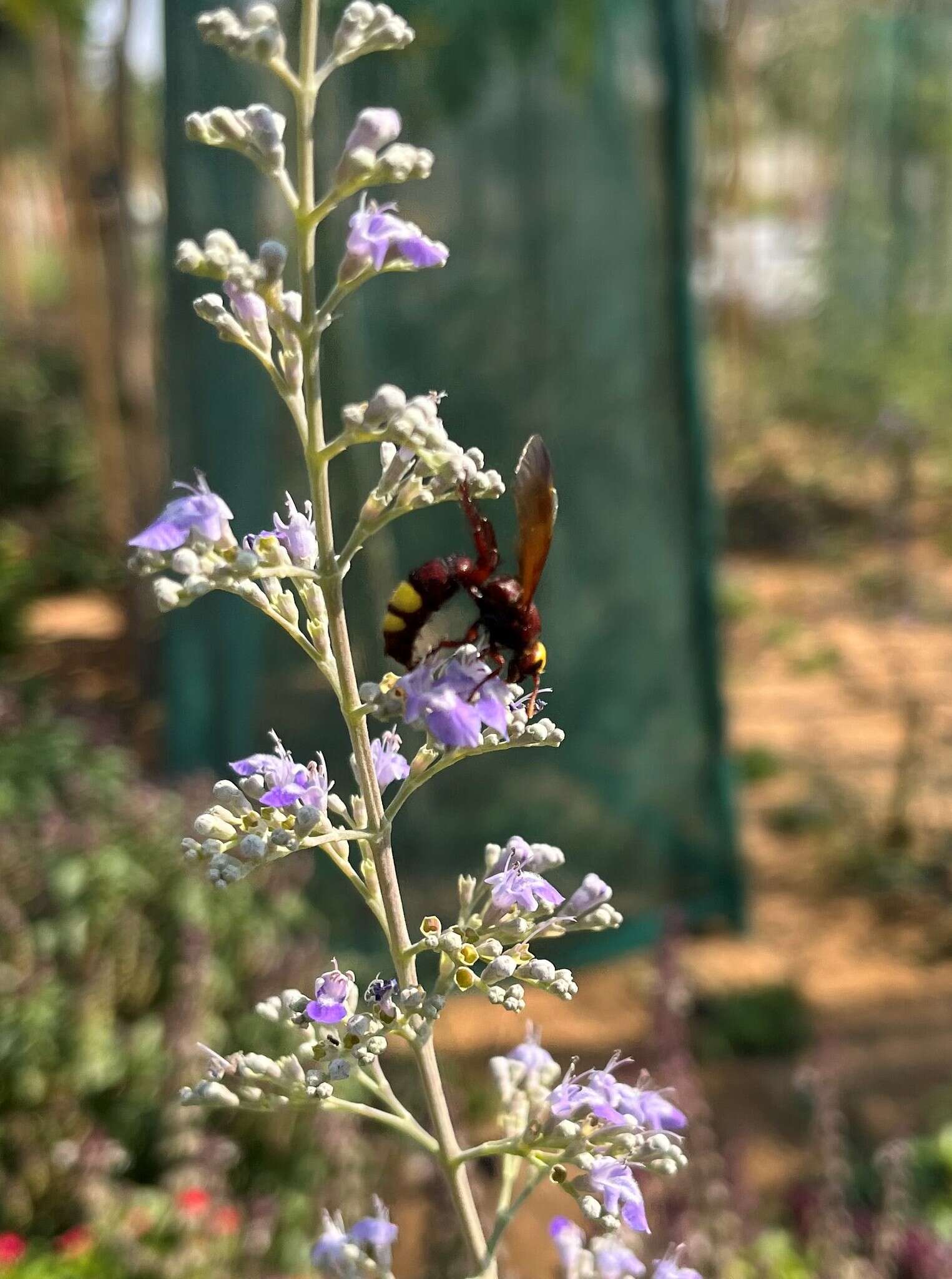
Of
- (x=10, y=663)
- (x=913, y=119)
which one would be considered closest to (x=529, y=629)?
(x=10, y=663)

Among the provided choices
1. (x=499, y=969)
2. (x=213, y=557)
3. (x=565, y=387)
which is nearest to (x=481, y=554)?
(x=213, y=557)

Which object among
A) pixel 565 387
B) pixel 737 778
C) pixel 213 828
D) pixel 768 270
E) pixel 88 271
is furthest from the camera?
pixel 768 270

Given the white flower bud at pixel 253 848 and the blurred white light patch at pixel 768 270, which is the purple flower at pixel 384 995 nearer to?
the white flower bud at pixel 253 848

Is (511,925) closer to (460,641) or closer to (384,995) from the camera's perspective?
(384,995)

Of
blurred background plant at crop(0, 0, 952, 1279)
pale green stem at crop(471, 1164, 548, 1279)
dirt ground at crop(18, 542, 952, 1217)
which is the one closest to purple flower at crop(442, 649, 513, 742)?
pale green stem at crop(471, 1164, 548, 1279)

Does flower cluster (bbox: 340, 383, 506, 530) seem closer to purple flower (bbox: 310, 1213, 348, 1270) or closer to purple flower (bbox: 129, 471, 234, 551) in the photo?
purple flower (bbox: 129, 471, 234, 551)
